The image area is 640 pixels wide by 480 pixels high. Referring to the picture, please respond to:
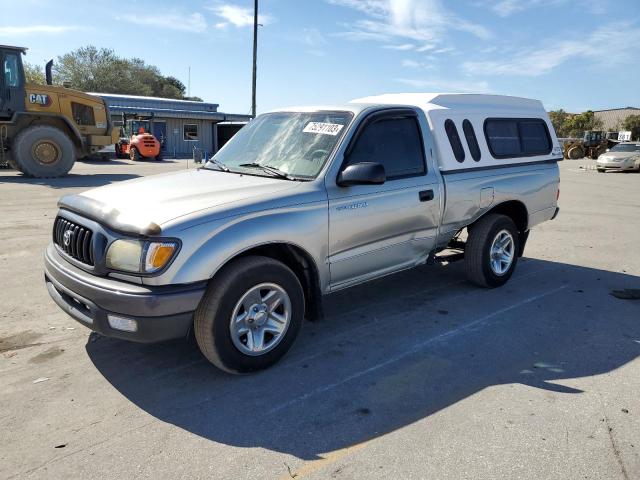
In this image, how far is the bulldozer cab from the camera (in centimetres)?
1380

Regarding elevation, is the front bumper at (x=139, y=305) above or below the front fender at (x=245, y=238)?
below

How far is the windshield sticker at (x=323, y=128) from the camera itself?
14.1 ft

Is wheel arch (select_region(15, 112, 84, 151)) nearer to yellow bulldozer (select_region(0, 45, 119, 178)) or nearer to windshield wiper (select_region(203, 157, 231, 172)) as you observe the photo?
yellow bulldozer (select_region(0, 45, 119, 178))

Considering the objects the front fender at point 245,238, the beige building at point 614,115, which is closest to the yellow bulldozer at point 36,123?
the front fender at point 245,238

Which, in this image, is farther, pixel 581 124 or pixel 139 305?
pixel 581 124

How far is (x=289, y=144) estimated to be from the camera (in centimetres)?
443

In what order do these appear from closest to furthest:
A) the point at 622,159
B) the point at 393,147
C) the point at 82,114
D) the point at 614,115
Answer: the point at 393,147
the point at 82,114
the point at 622,159
the point at 614,115

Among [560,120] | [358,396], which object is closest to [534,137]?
[358,396]

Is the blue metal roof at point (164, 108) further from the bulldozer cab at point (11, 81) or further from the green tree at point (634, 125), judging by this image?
the green tree at point (634, 125)

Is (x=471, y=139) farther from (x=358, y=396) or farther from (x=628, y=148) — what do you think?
(x=628, y=148)

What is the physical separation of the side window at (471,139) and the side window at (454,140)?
0.49ft

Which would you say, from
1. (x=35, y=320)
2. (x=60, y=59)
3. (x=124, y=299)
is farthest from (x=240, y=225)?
(x=60, y=59)

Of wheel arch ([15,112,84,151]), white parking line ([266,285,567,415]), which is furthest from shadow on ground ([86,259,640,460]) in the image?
wheel arch ([15,112,84,151])

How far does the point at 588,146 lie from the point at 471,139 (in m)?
42.1
